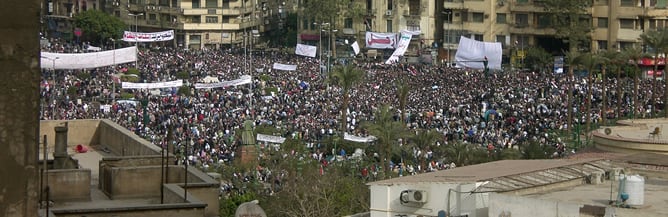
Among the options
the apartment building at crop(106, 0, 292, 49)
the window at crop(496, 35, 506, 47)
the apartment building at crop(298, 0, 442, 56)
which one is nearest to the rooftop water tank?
the window at crop(496, 35, 506, 47)

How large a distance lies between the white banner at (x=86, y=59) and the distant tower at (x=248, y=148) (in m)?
20.4

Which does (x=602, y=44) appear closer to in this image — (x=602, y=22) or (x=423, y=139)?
(x=602, y=22)

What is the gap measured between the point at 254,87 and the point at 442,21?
80.7 feet

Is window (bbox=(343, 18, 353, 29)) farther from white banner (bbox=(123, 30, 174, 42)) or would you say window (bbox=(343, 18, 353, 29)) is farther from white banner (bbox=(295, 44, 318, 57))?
white banner (bbox=(123, 30, 174, 42))

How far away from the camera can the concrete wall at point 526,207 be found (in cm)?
1650

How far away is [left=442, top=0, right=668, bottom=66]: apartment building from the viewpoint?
81625mm

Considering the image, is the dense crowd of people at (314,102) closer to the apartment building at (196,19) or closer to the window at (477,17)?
the window at (477,17)

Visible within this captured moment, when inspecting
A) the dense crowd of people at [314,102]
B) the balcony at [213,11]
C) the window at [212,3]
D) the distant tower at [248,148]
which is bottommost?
the distant tower at [248,148]

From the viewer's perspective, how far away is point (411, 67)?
78812mm

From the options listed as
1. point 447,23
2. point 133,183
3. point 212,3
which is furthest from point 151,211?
point 212,3

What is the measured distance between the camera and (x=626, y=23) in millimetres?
82500

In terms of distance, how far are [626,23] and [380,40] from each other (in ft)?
45.4

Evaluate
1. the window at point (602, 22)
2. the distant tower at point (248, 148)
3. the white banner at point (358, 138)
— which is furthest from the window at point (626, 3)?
the distant tower at point (248, 148)

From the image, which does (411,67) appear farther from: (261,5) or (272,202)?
(272,202)
